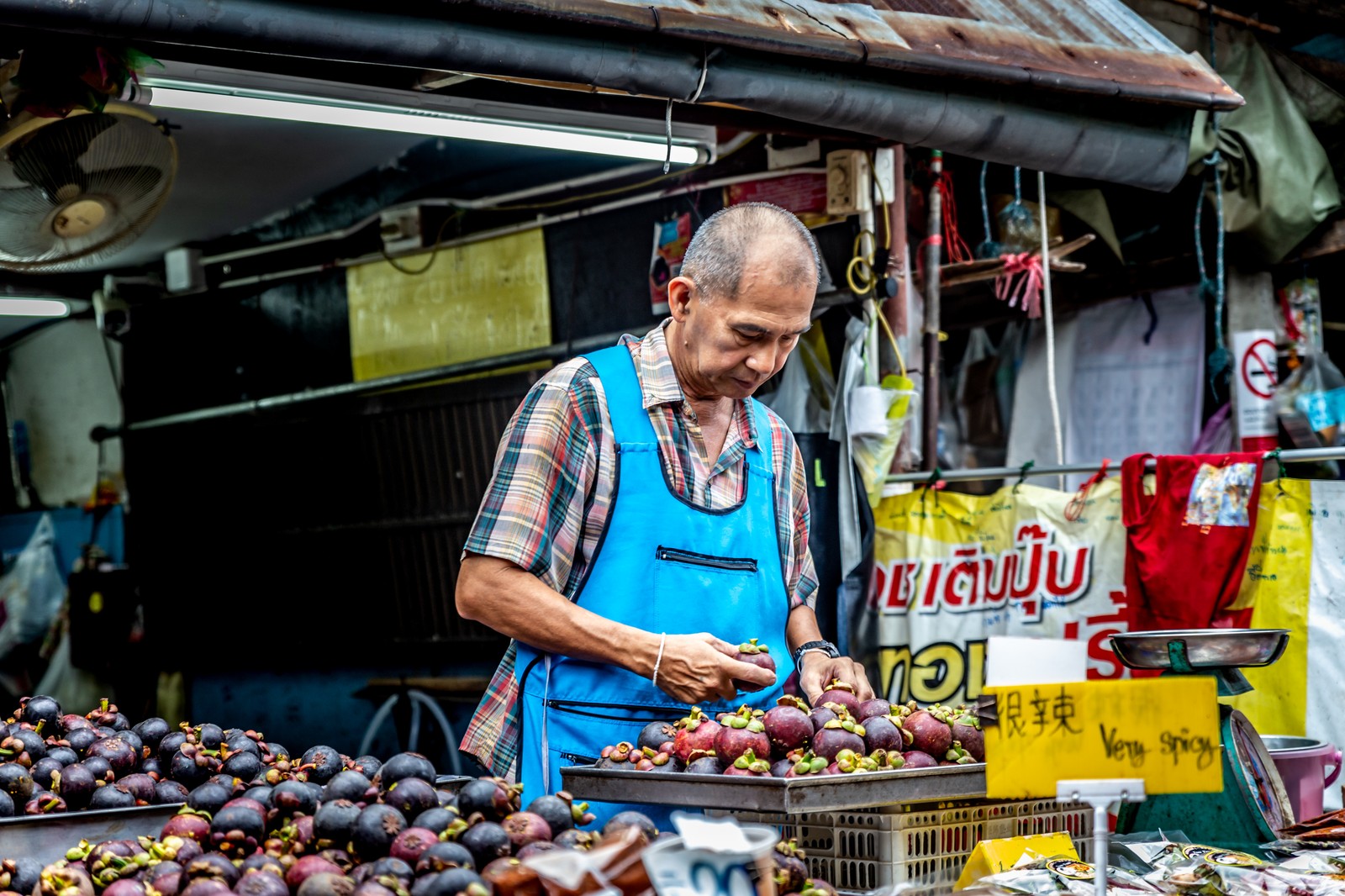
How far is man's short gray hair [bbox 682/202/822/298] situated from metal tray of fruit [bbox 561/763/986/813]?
3.66 ft

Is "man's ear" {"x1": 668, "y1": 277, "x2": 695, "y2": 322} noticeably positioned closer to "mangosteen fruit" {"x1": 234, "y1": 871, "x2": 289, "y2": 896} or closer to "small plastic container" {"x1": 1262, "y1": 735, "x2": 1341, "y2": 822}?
"mangosteen fruit" {"x1": 234, "y1": 871, "x2": 289, "y2": 896}

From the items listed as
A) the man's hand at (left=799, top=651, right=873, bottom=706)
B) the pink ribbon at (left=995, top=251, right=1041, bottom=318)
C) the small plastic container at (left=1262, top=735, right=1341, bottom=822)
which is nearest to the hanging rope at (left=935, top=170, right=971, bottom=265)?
the pink ribbon at (left=995, top=251, right=1041, bottom=318)

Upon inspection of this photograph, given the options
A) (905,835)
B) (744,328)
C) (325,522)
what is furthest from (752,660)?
(325,522)

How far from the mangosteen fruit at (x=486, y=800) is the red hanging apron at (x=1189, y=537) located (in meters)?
3.19

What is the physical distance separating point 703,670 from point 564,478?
0.55 meters

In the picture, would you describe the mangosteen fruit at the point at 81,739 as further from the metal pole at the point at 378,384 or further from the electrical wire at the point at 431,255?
the electrical wire at the point at 431,255

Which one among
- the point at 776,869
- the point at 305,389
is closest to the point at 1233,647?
the point at 776,869

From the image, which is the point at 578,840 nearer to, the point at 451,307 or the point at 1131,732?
the point at 1131,732

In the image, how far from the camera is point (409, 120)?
4375 mm

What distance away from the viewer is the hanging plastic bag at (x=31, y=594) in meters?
8.68

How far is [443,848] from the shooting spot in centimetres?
196

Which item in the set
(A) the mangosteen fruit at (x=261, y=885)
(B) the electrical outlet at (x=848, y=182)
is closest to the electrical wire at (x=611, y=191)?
(B) the electrical outlet at (x=848, y=182)

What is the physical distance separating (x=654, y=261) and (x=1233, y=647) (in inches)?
133

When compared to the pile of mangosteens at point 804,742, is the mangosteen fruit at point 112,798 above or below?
below
